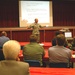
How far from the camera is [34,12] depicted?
10922 mm

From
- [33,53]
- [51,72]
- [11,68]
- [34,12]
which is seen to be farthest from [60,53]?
[34,12]

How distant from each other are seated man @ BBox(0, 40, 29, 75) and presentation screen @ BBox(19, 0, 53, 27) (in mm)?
8474

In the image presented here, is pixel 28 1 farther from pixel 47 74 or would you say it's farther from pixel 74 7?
pixel 47 74

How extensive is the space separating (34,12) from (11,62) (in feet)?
28.6

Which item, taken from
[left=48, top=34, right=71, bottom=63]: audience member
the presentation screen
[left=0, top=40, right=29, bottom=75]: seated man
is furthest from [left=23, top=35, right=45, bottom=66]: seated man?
the presentation screen

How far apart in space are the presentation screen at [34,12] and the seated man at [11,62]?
8.47 meters

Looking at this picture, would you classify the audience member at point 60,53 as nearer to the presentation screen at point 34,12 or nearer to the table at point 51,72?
the table at point 51,72

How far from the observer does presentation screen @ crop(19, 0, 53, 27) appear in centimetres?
1079

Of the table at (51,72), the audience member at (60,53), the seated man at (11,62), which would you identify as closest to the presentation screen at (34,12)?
the audience member at (60,53)

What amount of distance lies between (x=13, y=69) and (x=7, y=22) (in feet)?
29.2

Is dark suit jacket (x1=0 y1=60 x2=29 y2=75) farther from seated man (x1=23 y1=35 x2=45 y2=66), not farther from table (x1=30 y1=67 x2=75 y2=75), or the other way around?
seated man (x1=23 y1=35 x2=45 y2=66)

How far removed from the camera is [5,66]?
7.74ft

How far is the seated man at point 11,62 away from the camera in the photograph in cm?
231

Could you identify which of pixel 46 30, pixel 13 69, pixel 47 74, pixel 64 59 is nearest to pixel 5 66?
pixel 13 69
